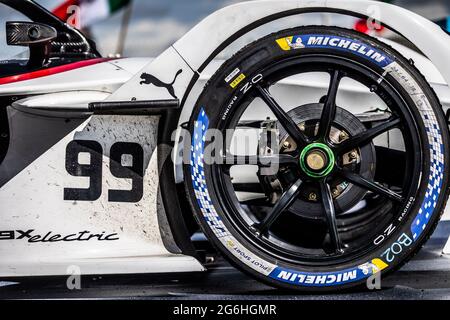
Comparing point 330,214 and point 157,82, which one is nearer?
point 330,214

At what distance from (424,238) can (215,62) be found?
1.24 m

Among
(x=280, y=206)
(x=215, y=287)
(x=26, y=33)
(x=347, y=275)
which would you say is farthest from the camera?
(x=215, y=287)

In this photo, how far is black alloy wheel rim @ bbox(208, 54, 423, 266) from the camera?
2.62m

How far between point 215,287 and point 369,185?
3.07 feet

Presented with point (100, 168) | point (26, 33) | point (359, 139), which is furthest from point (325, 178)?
point (26, 33)

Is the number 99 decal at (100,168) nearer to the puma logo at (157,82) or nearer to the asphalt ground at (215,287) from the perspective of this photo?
the puma logo at (157,82)

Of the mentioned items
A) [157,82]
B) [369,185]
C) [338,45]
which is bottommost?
[369,185]

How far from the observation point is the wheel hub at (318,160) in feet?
8.77

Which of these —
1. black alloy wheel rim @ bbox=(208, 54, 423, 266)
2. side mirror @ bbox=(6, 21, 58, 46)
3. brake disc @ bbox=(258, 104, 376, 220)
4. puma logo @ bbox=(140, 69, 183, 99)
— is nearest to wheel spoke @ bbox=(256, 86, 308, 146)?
black alloy wheel rim @ bbox=(208, 54, 423, 266)

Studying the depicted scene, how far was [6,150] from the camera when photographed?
289 centimetres

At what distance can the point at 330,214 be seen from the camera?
2674 mm

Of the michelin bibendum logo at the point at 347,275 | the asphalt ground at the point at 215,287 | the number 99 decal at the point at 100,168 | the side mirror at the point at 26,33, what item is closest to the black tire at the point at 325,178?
the michelin bibendum logo at the point at 347,275

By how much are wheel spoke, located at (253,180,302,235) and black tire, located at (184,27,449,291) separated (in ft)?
0.22

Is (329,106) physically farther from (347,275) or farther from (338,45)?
(347,275)
